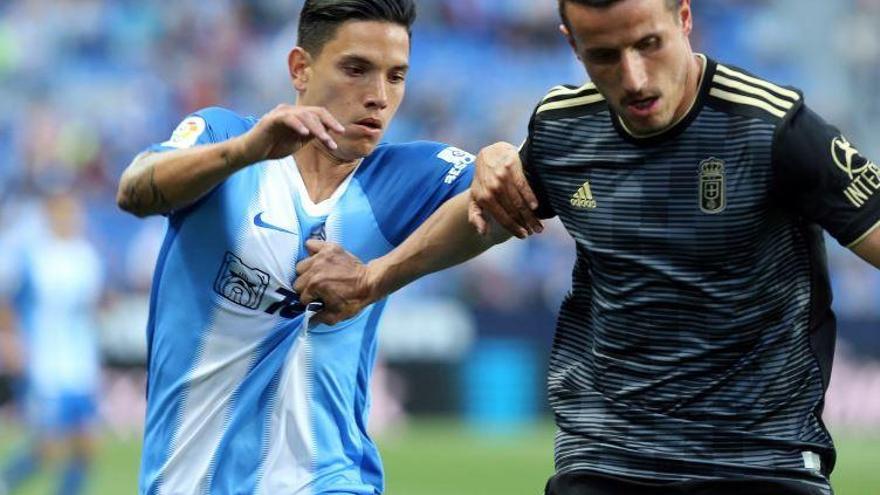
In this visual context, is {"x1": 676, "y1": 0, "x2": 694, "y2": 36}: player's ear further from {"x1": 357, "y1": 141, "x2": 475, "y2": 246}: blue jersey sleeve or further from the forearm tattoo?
the forearm tattoo

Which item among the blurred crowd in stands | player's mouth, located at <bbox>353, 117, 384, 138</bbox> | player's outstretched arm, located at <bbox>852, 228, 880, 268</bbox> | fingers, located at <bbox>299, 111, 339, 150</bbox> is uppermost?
the blurred crowd in stands

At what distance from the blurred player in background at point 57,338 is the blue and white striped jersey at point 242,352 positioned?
8.56 meters

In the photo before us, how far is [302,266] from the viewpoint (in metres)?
5.20

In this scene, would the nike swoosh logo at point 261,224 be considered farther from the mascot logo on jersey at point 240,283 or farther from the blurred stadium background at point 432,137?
the blurred stadium background at point 432,137

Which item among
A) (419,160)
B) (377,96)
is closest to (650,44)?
(377,96)

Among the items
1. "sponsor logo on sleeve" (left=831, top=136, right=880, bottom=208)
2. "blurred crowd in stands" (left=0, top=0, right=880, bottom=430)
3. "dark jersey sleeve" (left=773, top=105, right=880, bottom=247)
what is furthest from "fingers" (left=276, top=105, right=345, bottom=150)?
"blurred crowd in stands" (left=0, top=0, right=880, bottom=430)

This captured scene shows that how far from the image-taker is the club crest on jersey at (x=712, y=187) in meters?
4.30

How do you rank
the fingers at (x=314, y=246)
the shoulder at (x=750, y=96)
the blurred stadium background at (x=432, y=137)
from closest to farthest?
the shoulder at (x=750, y=96) → the fingers at (x=314, y=246) → the blurred stadium background at (x=432, y=137)

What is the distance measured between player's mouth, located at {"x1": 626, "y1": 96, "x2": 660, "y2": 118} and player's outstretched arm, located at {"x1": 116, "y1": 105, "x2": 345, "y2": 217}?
842 millimetres

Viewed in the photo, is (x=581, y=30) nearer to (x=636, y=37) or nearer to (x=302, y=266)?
(x=636, y=37)

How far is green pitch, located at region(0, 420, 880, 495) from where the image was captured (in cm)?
1394

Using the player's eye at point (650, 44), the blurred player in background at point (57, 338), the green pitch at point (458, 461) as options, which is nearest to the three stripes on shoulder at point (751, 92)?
the player's eye at point (650, 44)

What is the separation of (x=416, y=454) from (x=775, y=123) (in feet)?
40.3

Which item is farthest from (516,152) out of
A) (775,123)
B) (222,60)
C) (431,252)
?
(222,60)
